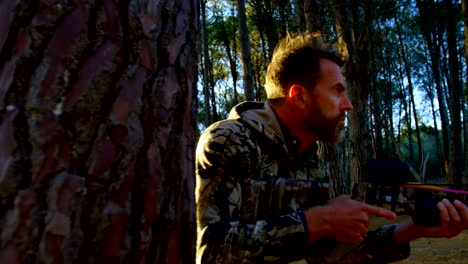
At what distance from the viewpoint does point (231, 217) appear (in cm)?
191

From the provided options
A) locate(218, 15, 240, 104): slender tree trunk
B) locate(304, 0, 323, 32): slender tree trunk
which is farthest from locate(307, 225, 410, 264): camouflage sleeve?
locate(218, 15, 240, 104): slender tree trunk

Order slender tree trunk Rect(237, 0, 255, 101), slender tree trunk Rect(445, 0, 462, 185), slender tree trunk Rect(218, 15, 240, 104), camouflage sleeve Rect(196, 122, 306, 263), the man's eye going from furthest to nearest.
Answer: slender tree trunk Rect(218, 15, 240, 104) < slender tree trunk Rect(445, 0, 462, 185) < slender tree trunk Rect(237, 0, 255, 101) < the man's eye < camouflage sleeve Rect(196, 122, 306, 263)

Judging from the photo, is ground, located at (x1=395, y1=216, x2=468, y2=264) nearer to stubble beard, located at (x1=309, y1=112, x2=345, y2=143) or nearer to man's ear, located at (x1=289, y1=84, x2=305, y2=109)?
stubble beard, located at (x1=309, y1=112, x2=345, y2=143)

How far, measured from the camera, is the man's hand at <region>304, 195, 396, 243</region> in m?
1.89

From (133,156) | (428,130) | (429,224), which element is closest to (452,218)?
(429,224)

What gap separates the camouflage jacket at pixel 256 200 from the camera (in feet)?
6.14

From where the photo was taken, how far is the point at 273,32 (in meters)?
15.6

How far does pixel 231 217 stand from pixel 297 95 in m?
0.88

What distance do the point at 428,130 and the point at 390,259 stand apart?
107ft

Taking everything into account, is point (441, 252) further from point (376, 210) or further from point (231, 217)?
point (231, 217)

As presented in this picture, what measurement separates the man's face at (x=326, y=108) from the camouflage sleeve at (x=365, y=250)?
562mm

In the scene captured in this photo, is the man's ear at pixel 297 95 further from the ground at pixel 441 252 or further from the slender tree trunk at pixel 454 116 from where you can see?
the slender tree trunk at pixel 454 116

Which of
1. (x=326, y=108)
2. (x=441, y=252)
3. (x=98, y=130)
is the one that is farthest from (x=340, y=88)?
(x=441, y=252)

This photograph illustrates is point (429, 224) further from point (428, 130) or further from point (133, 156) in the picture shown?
point (428, 130)
